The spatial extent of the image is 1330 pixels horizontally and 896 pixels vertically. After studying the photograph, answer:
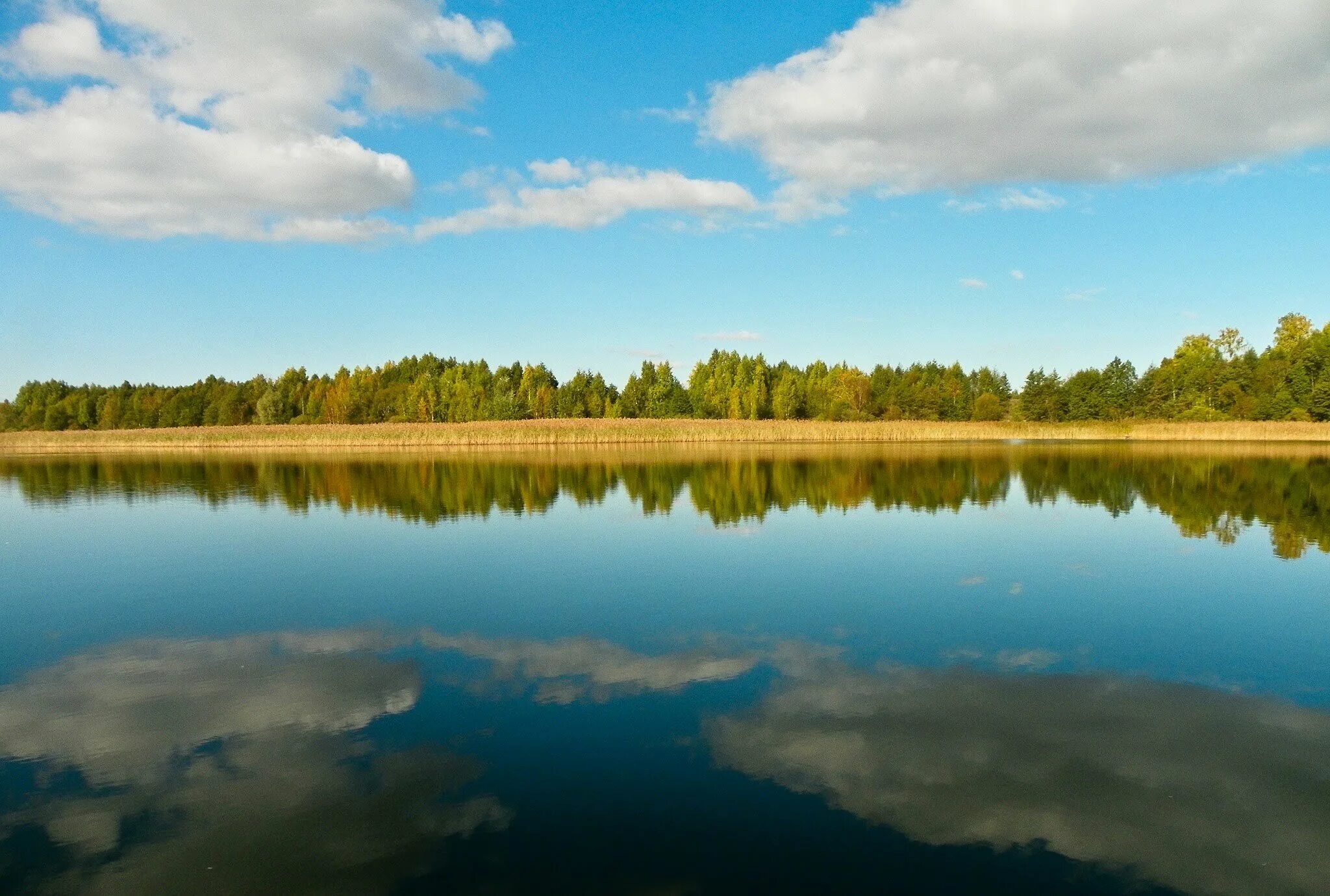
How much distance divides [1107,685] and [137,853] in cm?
893

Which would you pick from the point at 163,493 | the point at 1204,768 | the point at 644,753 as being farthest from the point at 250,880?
the point at 163,493

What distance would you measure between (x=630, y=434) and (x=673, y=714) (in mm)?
59607

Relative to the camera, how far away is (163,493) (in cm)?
2950

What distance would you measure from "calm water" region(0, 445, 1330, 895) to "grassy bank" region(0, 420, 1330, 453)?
4742 cm

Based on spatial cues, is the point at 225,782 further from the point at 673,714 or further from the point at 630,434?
the point at 630,434

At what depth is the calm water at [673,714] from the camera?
538cm

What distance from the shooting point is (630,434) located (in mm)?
67188

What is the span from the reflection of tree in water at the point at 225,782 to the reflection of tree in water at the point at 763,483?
41.6 ft

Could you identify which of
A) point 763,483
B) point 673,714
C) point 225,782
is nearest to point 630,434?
point 763,483

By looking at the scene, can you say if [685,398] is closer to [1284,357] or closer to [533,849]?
[1284,357]

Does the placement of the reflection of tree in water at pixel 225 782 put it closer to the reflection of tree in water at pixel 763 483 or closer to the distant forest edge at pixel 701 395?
Answer: the reflection of tree in water at pixel 763 483

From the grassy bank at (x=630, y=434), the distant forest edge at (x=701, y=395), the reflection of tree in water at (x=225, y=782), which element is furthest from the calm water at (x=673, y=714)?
the distant forest edge at (x=701, y=395)

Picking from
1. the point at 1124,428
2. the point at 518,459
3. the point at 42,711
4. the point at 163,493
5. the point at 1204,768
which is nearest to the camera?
the point at 1204,768

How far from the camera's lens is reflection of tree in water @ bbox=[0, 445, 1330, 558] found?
2280 cm
